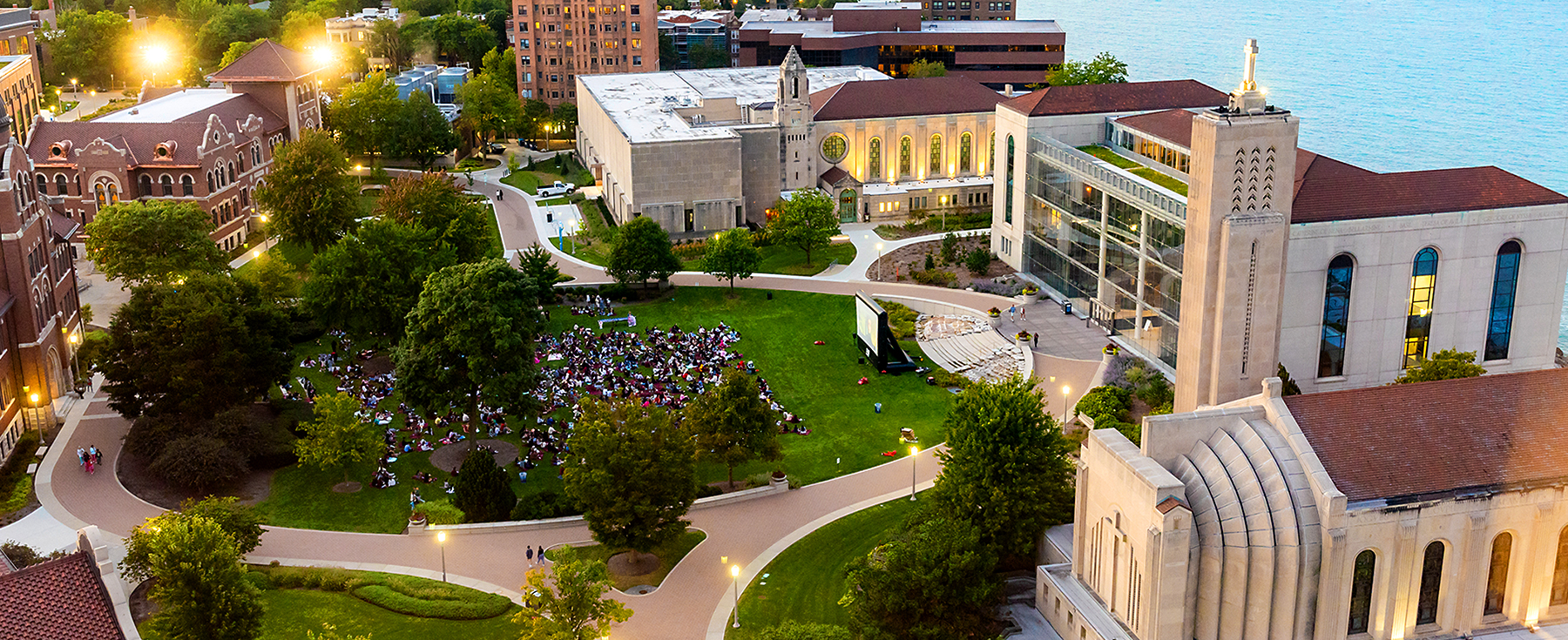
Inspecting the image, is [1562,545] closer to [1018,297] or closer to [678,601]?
[678,601]

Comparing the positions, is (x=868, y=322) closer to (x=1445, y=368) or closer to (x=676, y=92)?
(x=1445, y=368)

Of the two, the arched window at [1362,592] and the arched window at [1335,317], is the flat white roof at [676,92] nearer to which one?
the arched window at [1335,317]

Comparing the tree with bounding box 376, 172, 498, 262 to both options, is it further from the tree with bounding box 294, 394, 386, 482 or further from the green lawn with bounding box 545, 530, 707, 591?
the green lawn with bounding box 545, 530, 707, 591

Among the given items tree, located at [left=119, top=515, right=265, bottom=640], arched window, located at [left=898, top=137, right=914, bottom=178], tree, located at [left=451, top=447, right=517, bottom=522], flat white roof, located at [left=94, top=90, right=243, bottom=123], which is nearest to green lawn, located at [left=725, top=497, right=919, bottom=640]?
tree, located at [left=451, top=447, right=517, bottom=522]

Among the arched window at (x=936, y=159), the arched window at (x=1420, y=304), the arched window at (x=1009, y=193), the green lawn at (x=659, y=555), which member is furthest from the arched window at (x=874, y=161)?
the green lawn at (x=659, y=555)

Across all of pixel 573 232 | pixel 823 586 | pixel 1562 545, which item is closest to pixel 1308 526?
pixel 1562 545

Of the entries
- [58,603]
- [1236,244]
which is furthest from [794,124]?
[58,603]
